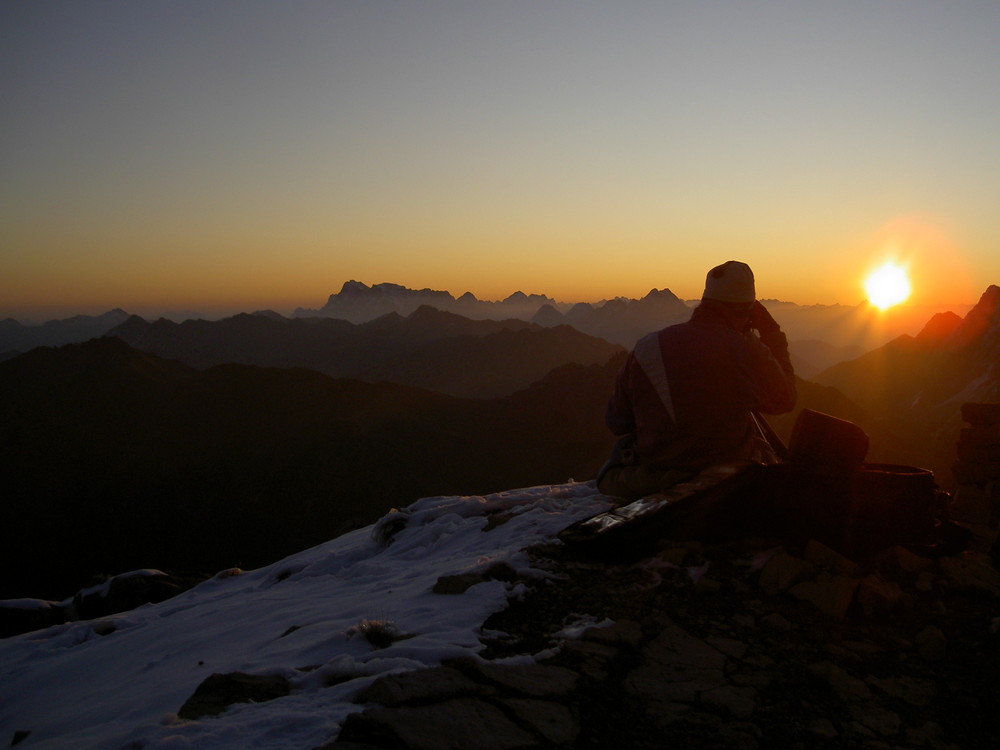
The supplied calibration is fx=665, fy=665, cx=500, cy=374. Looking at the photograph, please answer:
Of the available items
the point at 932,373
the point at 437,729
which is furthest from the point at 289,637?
the point at 932,373

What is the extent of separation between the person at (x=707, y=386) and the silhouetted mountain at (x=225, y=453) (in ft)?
98.7

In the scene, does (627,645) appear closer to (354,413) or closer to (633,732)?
(633,732)

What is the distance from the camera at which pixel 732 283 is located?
521 centimetres

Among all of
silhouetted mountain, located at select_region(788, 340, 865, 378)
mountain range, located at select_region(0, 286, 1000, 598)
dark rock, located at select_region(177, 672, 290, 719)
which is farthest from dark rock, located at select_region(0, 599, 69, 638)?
silhouetted mountain, located at select_region(788, 340, 865, 378)

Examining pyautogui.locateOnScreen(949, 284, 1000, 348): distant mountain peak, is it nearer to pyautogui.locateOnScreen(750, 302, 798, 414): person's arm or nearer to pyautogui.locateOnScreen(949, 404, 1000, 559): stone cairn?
pyautogui.locateOnScreen(949, 404, 1000, 559): stone cairn

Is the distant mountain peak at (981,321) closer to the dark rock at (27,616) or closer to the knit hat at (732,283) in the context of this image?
the knit hat at (732,283)

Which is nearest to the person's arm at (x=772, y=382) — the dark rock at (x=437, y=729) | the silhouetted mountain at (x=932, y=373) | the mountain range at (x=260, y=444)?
the dark rock at (x=437, y=729)

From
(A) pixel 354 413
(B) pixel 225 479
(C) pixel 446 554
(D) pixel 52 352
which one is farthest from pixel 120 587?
(D) pixel 52 352

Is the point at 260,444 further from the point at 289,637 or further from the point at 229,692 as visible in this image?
the point at 229,692

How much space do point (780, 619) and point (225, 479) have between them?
136ft

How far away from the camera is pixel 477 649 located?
3338 millimetres

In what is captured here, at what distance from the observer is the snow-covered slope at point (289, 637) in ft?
9.49

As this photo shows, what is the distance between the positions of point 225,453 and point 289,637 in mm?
42197

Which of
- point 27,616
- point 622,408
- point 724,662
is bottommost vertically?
point 27,616
